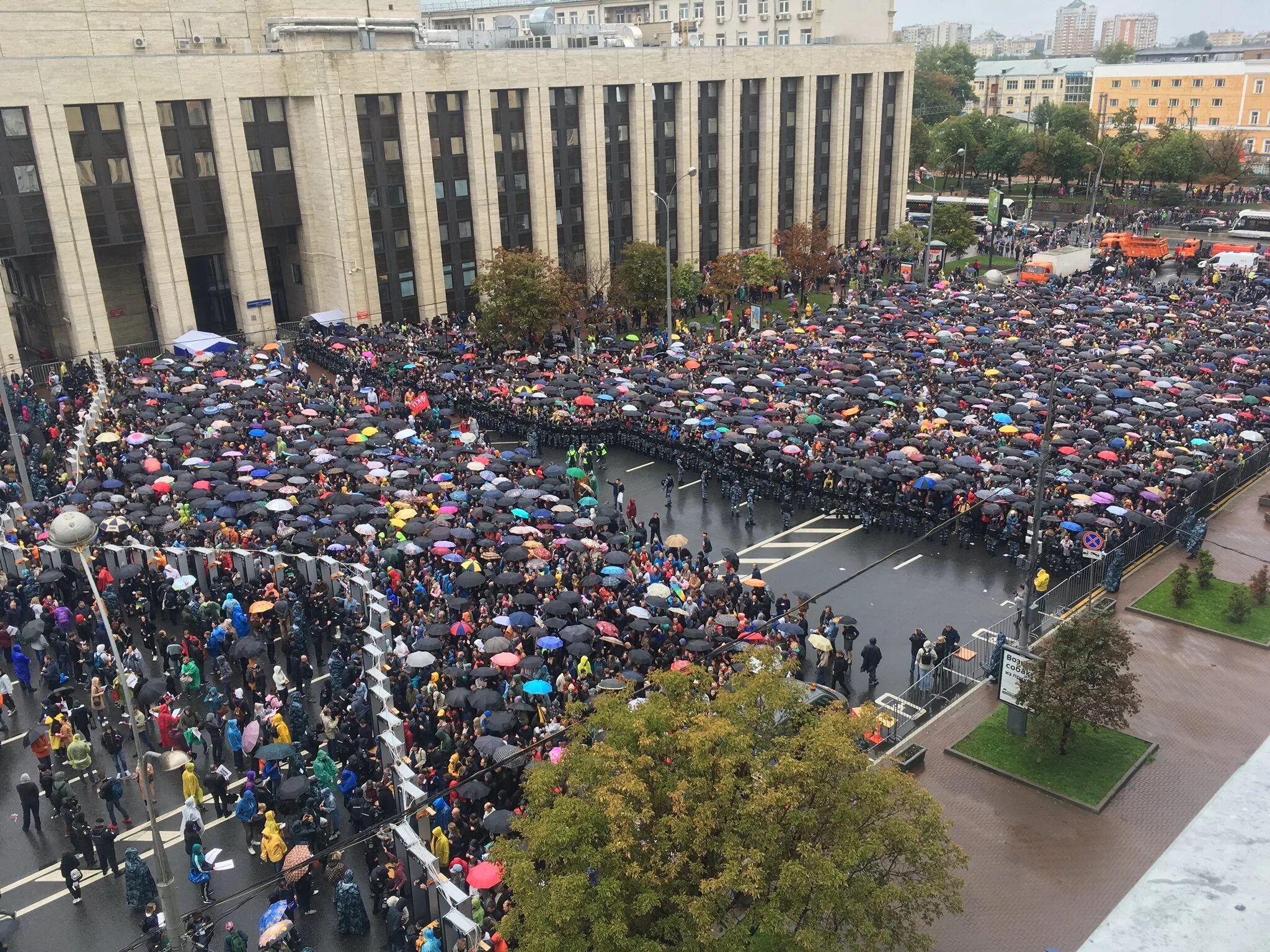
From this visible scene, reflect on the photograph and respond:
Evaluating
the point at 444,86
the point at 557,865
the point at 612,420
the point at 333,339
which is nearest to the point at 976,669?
the point at 557,865

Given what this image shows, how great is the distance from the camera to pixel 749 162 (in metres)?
71.7

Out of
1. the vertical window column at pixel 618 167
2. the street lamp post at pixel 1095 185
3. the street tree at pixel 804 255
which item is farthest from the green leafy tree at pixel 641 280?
the street lamp post at pixel 1095 185

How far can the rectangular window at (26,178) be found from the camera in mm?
48250

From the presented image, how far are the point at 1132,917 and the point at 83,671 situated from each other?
23.5 metres

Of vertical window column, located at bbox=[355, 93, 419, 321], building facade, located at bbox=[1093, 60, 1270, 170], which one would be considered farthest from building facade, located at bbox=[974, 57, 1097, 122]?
vertical window column, located at bbox=[355, 93, 419, 321]

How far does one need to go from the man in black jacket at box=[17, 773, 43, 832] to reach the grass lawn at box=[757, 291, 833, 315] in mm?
50080

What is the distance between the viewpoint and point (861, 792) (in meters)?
14.6

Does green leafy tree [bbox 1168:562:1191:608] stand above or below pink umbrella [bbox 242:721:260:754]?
below

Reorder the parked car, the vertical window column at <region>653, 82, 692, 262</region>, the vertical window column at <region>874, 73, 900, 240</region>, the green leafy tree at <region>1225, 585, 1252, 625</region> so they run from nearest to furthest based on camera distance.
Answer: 1. the green leafy tree at <region>1225, 585, 1252, 625</region>
2. the vertical window column at <region>653, 82, 692, 262</region>
3. the vertical window column at <region>874, 73, 900, 240</region>
4. the parked car

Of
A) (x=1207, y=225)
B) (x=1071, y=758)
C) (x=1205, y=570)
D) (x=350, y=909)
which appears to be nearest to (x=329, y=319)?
(x=350, y=909)

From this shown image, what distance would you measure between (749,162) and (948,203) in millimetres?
22666

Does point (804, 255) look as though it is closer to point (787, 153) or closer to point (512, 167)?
point (787, 153)

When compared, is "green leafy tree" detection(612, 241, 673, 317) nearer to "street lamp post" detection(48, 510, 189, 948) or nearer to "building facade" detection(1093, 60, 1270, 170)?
"street lamp post" detection(48, 510, 189, 948)

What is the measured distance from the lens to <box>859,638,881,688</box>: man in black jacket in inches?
990
